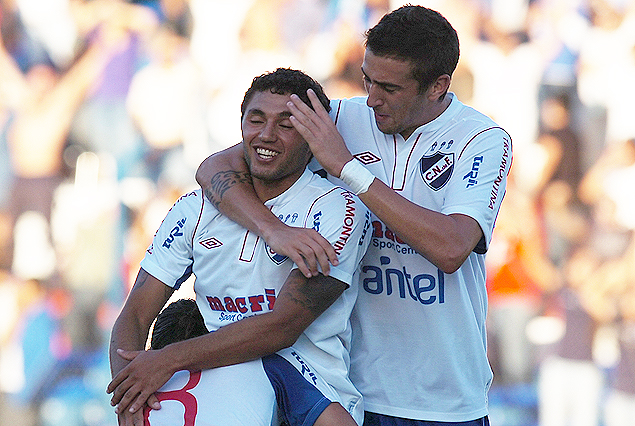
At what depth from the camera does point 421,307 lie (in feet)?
8.46

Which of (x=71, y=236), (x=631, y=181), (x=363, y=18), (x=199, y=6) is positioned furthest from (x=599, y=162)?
(x=71, y=236)

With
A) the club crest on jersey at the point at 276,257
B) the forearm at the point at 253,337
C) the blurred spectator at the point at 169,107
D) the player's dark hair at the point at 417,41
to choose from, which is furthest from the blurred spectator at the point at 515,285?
the forearm at the point at 253,337

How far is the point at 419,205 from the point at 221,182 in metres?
0.64

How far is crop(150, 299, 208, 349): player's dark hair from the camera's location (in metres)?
2.45

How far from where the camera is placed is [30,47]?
251 inches

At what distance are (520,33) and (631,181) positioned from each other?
146cm

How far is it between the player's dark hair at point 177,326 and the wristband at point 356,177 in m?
0.65

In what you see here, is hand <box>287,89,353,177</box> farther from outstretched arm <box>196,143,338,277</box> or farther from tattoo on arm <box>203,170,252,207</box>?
tattoo on arm <box>203,170,252,207</box>

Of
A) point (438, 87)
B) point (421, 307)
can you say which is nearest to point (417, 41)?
point (438, 87)

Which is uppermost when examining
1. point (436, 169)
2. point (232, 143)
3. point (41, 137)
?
point (41, 137)

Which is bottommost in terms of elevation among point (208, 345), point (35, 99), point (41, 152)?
point (208, 345)

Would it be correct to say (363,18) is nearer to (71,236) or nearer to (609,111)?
(609,111)

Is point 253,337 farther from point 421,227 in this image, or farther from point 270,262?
point 421,227

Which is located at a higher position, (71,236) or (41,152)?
(41,152)
